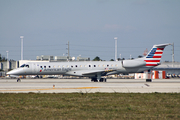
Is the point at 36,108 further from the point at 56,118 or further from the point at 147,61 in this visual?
the point at 147,61

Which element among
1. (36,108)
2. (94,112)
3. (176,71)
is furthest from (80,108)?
(176,71)

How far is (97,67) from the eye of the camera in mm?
41156

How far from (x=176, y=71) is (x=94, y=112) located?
74840 millimetres

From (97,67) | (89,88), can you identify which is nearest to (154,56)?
(97,67)

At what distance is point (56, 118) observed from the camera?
10516mm

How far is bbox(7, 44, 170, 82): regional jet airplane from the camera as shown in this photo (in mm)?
40469

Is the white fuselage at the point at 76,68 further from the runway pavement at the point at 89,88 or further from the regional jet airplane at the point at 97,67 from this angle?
the runway pavement at the point at 89,88

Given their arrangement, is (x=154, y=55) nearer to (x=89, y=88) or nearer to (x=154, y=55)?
(x=154, y=55)

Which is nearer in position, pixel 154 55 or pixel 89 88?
pixel 89 88

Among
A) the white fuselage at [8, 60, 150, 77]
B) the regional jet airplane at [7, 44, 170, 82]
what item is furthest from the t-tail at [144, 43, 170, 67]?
the white fuselage at [8, 60, 150, 77]

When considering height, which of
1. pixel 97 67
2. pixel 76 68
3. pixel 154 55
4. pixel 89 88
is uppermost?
pixel 154 55

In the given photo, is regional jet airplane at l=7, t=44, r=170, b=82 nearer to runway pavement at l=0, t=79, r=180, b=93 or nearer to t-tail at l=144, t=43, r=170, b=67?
t-tail at l=144, t=43, r=170, b=67

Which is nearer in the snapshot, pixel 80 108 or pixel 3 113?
pixel 3 113

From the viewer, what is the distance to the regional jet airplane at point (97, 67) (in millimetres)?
40469
